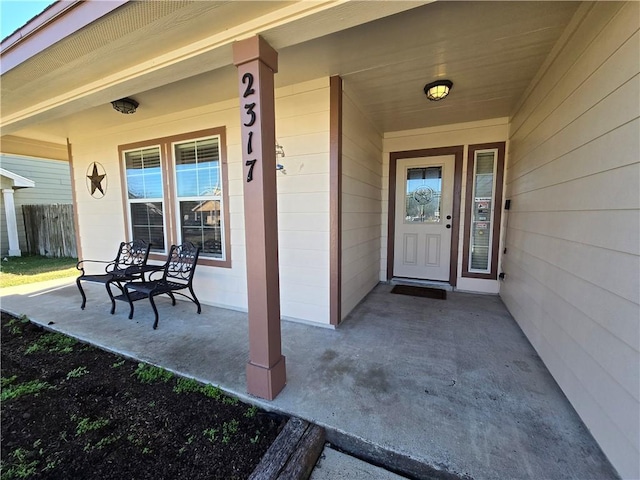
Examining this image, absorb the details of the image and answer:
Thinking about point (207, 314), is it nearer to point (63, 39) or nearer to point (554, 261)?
point (63, 39)

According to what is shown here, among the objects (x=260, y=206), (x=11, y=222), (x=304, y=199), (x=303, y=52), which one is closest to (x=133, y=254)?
(x=304, y=199)

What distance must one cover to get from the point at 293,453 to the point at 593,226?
6.36 feet

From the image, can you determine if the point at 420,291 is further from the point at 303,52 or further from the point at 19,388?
the point at 19,388

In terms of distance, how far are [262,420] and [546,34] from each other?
10.2 ft

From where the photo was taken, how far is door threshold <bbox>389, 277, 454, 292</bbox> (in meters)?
Answer: 3.90

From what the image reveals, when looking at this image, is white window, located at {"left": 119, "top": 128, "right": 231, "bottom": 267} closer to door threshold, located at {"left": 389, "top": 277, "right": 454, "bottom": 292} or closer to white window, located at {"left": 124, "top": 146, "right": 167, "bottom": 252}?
white window, located at {"left": 124, "top": 146, "right": 167, "bottom": 252}

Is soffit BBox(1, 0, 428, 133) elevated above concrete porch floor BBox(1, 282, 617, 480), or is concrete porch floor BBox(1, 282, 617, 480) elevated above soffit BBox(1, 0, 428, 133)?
soffit BBox(1, 0, 428, 133)

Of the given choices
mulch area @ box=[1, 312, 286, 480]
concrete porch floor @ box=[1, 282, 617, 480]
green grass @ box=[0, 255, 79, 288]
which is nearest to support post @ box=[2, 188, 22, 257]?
green grass @ box=[0, 255, 79, 288]

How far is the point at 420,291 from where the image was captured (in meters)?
3.76

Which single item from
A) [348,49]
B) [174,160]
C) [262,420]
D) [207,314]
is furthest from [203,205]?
[262,420]

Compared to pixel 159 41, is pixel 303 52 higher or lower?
higher

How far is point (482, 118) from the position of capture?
342 cm

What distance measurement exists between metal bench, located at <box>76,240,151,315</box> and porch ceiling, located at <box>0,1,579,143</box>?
5.44ft

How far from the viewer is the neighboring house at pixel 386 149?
1.33 metres
